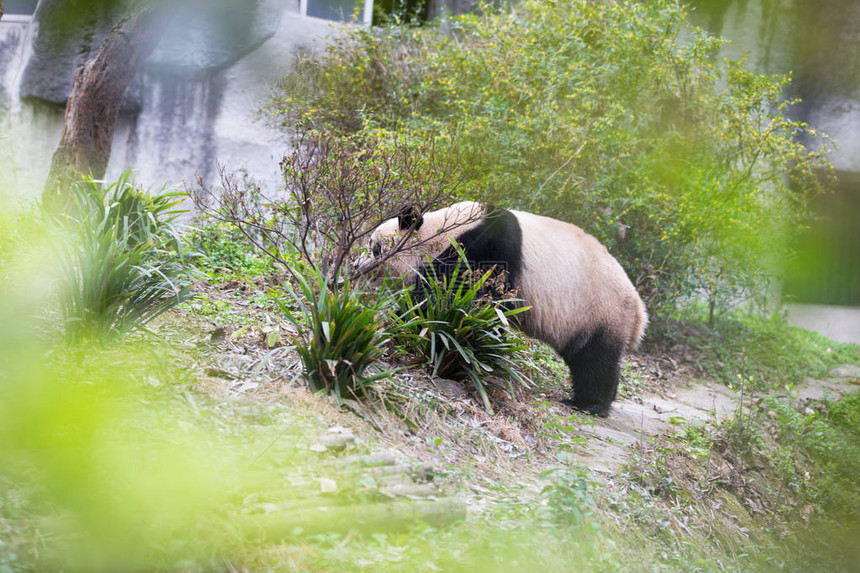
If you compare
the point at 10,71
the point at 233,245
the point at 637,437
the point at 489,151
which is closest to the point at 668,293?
the point at 489,151

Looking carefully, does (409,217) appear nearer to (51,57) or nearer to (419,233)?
(419,233)

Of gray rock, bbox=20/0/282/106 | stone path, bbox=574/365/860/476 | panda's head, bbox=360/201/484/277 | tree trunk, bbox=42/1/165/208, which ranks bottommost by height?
stone path, bbox=574/365/860/476

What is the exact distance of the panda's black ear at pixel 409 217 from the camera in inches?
198

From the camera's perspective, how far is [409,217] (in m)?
5.40

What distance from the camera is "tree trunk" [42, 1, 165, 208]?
751 cm

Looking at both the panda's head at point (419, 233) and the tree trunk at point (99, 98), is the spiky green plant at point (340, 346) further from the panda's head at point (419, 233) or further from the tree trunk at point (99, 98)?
the tree trunk at point (99, 98)

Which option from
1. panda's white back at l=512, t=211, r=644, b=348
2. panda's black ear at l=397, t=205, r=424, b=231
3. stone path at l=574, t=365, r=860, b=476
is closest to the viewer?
stone path at l=574, t=365, r=860, b=476

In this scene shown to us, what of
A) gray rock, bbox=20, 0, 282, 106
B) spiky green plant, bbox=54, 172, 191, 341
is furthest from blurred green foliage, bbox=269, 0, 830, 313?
spiky green plant, bbox=54, 172, 191, 341

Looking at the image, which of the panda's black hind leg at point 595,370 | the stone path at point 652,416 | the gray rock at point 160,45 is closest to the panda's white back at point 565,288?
the panda's black hind leg at point 595,370

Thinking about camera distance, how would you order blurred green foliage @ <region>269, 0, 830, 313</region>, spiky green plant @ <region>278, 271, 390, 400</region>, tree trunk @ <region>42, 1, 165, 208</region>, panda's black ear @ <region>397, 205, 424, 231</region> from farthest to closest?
blurred green foliage @ <region>269, 0, 830, 313</region>, tree trunk @ <region>42, 1, 165, 208</region>, panda's black ear @ <region>397, 205, 424, 231</region>, spiky green plant @ <region>278, 271, 390, 400</region>

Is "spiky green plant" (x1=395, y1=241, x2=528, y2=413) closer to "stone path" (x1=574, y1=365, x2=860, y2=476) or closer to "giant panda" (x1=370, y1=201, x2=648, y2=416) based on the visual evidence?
"giant panda" (x1=370, y1=201, x2=648, y2=416)

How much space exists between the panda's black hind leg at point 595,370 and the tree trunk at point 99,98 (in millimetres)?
5595

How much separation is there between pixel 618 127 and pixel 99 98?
19.7ft

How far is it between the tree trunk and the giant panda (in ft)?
13.0
